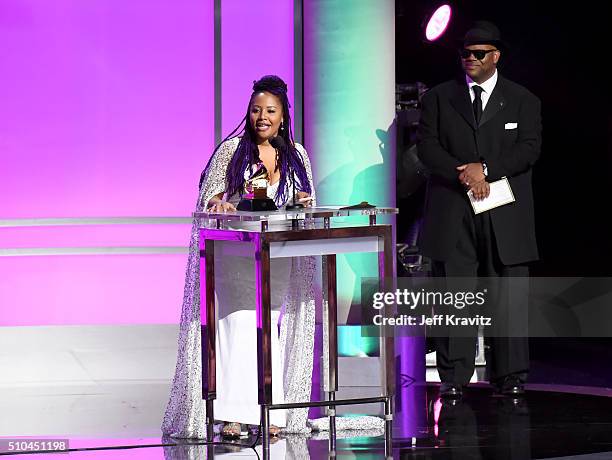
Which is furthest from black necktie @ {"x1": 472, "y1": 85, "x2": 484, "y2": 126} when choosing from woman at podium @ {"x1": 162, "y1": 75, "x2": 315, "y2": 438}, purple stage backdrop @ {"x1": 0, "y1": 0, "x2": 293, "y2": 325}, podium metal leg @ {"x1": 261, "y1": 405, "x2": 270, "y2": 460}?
podium metal leg @ {"x1": 261, "y1": 405, "x2": 270, "y2": 460}

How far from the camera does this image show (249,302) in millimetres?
5641

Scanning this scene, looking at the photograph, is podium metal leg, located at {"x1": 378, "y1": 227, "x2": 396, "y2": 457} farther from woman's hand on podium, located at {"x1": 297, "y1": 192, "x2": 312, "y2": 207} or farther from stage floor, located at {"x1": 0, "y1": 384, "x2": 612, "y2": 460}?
woman's hand on podium, located at {"x1": 297, "y1": 192, "x2": 312, "y2": 207}

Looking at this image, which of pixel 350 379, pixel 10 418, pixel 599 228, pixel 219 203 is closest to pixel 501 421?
pixel 350 379

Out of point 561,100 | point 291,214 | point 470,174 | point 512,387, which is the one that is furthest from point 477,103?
point 561,100

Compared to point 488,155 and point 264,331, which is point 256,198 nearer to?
point 264,331

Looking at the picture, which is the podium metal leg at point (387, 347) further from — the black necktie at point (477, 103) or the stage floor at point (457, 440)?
the black necktie at point (477, 103)

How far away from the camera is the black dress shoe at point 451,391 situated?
6.68 metres

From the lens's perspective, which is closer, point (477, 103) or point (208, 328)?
point (208, 328)

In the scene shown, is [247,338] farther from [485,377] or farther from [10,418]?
[485,377]

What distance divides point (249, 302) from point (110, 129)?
6.96ft

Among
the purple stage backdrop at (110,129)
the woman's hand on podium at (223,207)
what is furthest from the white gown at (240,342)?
the purple stage backdrop at (110,129)

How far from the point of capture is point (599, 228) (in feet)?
29.0

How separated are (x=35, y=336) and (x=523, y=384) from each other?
2592 millimetres

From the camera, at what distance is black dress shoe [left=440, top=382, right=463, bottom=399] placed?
6.68 metres
